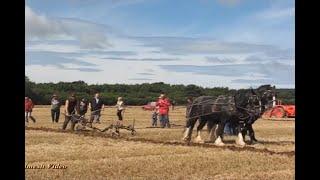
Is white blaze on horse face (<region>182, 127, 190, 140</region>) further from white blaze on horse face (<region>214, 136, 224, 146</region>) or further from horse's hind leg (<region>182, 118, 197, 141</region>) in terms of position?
white blaze on horse face (<region>214, 136, 224, 146</region>)

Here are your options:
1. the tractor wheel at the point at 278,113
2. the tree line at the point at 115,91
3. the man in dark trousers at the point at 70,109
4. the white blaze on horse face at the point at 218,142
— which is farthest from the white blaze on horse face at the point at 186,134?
the tractor wheel at the point at 278,113

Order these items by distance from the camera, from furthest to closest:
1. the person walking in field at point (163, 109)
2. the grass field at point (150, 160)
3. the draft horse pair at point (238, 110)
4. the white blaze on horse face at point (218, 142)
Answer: the person walking in field at point (163, 109) → the draft horse pair at point (238, 110) → the white blaze on horse face at point (218, 142) → the grass field at point (150, 160)

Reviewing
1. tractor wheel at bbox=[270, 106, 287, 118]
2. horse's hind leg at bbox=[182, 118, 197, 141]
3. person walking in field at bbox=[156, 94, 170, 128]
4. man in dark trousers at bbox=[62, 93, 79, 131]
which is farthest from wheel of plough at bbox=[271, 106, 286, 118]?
horse's hind leg at bbox=[182, 118, 197, 141]

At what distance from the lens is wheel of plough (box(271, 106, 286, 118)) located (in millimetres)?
33513

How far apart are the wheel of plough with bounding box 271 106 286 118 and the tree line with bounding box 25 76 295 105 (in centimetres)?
438

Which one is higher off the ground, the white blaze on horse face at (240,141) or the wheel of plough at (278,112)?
the wheel of plough at (278,112)

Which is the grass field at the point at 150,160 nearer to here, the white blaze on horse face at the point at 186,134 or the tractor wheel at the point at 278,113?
the white blaze on horse face at the point at 186,134

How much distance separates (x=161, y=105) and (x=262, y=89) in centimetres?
753

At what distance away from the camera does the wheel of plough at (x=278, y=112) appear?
3351 cm

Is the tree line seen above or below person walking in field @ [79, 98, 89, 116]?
above

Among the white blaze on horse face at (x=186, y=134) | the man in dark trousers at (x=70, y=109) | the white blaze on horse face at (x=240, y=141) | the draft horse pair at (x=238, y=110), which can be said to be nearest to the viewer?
the white blaze on horse face at (x=240, y=141)

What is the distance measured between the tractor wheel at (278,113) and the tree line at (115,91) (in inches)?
172
